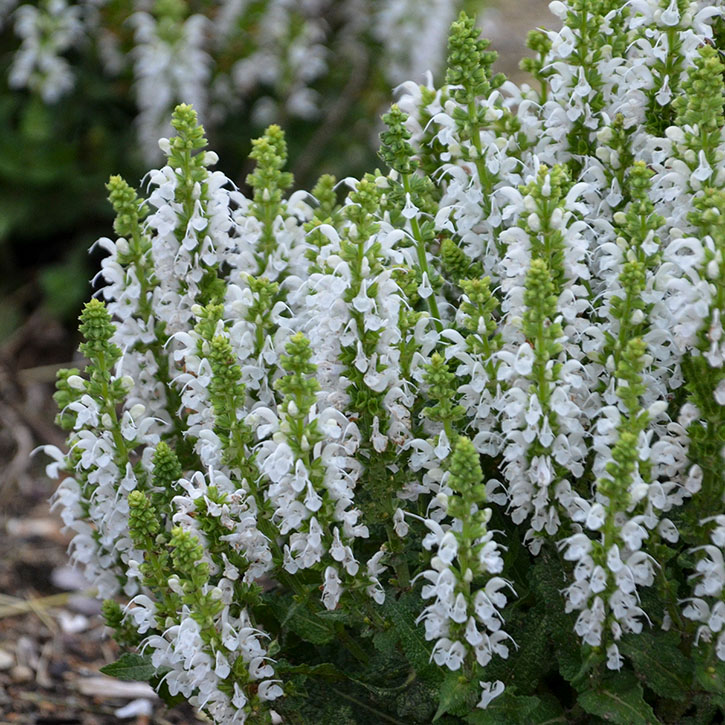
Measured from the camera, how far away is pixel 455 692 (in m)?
2.29

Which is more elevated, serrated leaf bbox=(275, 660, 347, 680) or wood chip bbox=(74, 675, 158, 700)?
serrated leaf bbox=(275, 660, 347, 680)

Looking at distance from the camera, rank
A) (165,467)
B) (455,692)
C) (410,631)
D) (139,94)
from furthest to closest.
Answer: (139,94) → (165,467) → (410,631) → (455,692)

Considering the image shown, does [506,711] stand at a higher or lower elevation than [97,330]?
lower

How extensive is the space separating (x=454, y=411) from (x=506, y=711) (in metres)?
0.68

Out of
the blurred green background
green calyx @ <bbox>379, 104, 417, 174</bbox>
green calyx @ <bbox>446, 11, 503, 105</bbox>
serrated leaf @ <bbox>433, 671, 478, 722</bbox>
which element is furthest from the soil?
green calyx @ <bbox>446, 11, 503, 105</bbox>

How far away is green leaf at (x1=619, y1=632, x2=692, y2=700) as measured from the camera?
2346 mm

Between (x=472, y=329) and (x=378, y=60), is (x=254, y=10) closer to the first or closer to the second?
(x=378, y=60)

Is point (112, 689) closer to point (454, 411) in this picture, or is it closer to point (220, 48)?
point (454, 411)

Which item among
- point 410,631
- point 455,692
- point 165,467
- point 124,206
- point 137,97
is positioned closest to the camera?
point 455,692

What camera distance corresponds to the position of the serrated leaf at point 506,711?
7.66ft

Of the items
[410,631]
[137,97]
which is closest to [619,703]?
[410,631]

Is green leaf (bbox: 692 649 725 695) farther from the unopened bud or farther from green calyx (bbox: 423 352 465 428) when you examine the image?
the unopened bud

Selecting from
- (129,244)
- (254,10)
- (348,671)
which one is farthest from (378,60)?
(348,671)

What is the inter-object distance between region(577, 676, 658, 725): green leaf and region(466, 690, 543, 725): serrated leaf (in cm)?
12
